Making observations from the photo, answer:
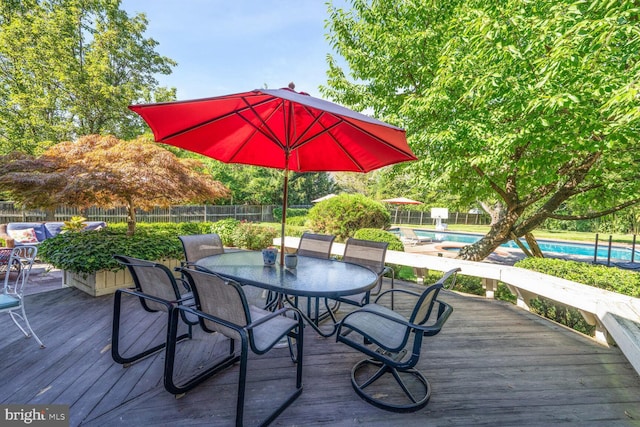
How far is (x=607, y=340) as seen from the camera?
2.85 m

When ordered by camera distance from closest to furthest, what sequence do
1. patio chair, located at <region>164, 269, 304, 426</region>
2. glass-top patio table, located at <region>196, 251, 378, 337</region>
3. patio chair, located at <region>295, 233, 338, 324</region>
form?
patio chair, located at <region>164, 269, 304, 426</region>
glass-top patio table, located at <region>196, 251, 378, 337</region>
patio chair, located at <region>295, 233, 338, 324</region>

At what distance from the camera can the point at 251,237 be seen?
26.6ft

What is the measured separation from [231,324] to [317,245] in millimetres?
2097

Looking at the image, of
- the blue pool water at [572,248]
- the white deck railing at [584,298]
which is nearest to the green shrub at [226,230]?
the white deck railing at [584,298]

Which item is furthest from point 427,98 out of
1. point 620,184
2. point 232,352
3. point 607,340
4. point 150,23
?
point 150,23

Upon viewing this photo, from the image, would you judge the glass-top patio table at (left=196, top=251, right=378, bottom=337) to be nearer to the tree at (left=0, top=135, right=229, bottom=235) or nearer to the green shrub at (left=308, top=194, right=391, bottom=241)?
the tree at (left=0, top=135, right=229, bottom=235)

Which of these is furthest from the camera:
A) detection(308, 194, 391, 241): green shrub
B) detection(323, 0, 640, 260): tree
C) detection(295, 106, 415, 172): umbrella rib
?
detection(308, 194, 391, 241): green shrub

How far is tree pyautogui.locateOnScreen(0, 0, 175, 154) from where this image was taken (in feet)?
37.1

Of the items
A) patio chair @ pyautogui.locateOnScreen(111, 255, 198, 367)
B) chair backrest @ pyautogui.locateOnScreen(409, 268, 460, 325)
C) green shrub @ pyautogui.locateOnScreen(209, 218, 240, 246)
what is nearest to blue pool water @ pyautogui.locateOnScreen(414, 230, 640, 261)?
green shrub @ pyautogui.locateOnScreen(209, 218, 240, 246)

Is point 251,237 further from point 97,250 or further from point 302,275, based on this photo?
point 302,275

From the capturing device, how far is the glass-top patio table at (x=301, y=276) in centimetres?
204

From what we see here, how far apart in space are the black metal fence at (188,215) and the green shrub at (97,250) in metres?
3.76

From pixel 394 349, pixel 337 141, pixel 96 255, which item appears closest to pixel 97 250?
pixel 96 255

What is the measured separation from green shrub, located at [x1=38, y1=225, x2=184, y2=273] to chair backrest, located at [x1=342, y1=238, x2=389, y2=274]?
10.0 ft
